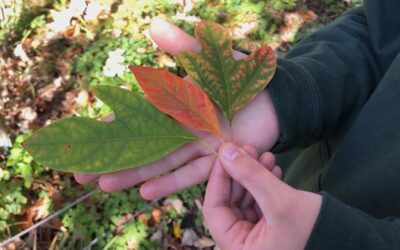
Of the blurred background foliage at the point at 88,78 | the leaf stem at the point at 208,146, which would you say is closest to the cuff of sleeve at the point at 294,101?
the leaf stem at the point at 208,146

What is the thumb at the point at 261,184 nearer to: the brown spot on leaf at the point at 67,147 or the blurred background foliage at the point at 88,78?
the brown spot on leaf at the point at 67,147

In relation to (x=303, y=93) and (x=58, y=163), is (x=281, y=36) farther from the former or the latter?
(x=58, y=163)

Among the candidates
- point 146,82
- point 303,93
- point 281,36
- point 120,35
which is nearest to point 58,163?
point 146,82

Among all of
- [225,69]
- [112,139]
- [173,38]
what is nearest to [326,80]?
[225,69]

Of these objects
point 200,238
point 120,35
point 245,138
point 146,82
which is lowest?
point 200,238

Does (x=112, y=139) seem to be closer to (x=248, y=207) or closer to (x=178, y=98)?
(x=178, y=98)
